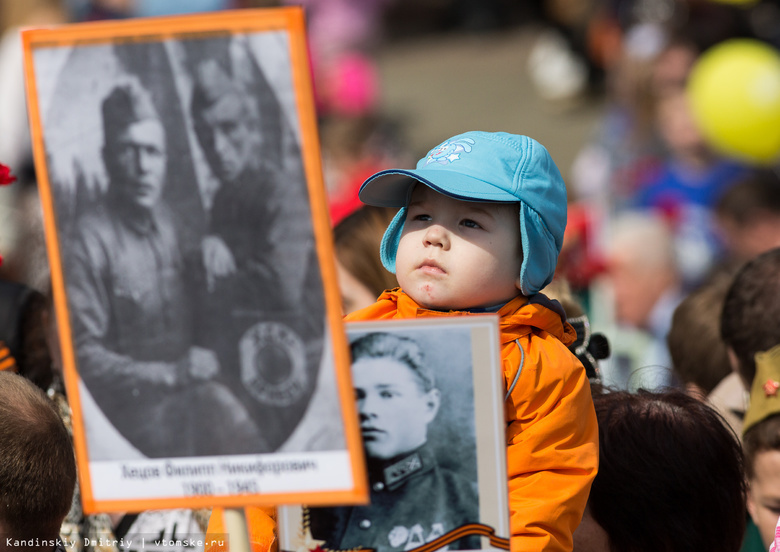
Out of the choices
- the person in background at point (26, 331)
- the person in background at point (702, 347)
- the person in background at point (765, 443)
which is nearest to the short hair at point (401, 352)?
the person in background at point (765, 443)

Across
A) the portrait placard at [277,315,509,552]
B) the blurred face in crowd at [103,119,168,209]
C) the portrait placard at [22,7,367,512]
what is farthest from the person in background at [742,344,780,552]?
the blurred face in crowd at [103,119,168,209]

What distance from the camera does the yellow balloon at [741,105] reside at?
6078 mm

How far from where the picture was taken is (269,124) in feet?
4.26

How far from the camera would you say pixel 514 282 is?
1.82 meters

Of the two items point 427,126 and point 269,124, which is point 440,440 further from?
point 427,126

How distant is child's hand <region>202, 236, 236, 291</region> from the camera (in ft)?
4.36

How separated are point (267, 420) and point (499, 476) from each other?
333 millimetres

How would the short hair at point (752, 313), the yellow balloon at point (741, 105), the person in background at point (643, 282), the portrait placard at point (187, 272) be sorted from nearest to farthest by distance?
the portrait placard at point (187, 272), the short hair at point (752, 313), the person in background at point (643, 282), the yellow balloon at point (741, 105)

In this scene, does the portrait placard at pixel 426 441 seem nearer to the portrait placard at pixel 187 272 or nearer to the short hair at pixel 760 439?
the portrait placard at pixel 187 272

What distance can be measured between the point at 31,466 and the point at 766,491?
1.60m

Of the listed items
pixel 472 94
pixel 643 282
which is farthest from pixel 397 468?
pixel 472 94

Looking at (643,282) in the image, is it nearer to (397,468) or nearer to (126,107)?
(397,468)

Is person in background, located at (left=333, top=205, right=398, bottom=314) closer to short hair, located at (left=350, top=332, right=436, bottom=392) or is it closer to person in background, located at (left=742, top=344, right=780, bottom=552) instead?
person in background, located at (left=742, top=344, right=780, bottom=552)

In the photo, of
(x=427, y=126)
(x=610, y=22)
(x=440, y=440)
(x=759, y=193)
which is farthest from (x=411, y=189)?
(x=427, y=126)
